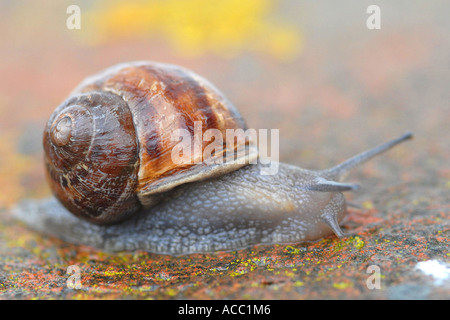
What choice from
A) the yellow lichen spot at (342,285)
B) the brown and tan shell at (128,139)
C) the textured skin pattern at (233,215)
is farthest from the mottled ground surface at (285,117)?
the brown and tan shell at (128,139)

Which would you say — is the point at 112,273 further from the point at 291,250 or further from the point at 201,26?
the point at 201,26

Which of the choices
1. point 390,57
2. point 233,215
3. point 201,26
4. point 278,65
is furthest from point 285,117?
point 233,215

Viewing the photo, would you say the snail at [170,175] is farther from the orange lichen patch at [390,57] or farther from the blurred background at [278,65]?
the orange lichen patch at [390,57]

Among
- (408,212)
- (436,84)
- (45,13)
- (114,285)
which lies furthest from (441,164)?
(45,13)

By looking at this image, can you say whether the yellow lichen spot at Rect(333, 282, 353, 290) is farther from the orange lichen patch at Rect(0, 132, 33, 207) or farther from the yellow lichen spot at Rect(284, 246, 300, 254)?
the orange lichen patch at Rect(0, 132, 33, 207)

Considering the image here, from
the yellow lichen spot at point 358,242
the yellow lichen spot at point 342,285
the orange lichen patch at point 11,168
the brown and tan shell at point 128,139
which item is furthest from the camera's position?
the orange lichen patch at point 11,168

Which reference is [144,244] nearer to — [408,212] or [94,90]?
[94,90]
